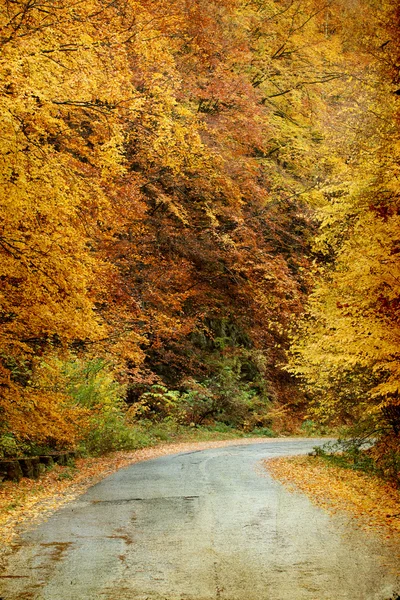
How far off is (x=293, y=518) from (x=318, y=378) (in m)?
6.28

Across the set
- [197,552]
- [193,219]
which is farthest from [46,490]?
[193,219]

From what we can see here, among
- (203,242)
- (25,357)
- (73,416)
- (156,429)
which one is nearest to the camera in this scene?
(25,357)

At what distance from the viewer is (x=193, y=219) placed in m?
27.1

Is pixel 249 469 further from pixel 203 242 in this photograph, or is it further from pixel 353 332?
pixel 203 242

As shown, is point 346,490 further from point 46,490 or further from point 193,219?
point 193,219

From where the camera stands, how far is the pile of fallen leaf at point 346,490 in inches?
353

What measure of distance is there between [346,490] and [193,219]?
17.0 m

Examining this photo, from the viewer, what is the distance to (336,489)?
11789 millimetres

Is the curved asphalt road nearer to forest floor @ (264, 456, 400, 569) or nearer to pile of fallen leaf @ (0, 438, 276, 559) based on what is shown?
pile of fallen leaf @ (0, 438, 276, 559)

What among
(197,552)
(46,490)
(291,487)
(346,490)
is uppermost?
(197,552)

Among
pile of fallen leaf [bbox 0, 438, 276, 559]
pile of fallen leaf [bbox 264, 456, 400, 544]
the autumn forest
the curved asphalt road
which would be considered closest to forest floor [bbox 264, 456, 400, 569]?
pile of fallen leaf [bbox 264, 456, 400, 544]

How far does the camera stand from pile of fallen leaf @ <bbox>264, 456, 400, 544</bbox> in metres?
8.98

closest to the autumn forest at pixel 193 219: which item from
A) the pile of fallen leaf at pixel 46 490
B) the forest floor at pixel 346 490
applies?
the pile of fallen leaf at pixel 46 490

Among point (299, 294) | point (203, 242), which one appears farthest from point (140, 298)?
point (299, 294)
